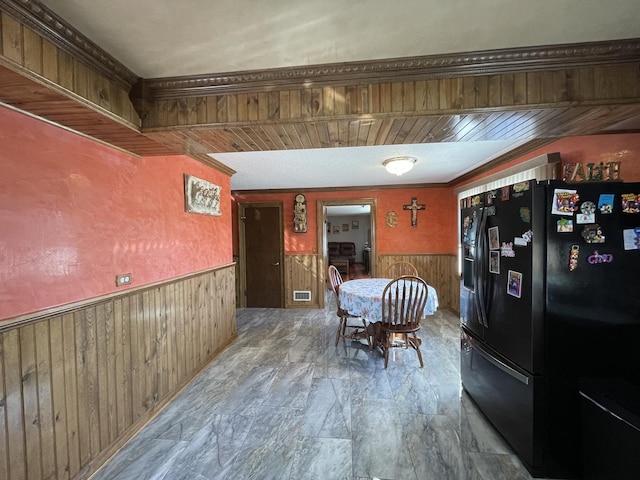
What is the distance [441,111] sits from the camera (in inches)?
56.3

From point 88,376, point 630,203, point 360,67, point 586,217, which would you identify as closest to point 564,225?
point 586,217

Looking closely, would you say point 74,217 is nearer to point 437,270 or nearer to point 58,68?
point 58,68

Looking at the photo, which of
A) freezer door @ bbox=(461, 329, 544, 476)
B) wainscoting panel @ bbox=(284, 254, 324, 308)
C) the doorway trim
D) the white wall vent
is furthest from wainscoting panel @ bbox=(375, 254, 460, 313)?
freezer door @ bbox=(461, 329, 544, 476)

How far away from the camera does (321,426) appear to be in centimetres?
192

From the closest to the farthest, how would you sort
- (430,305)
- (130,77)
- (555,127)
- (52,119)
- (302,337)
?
(52,119) → (130,77) → (555,127) → (430,305) → (302,337)

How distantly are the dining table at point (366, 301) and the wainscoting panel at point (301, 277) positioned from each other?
6.25 feet

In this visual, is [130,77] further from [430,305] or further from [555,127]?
[430,305]

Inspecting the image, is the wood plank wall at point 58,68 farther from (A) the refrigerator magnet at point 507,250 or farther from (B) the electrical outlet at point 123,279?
(A) the refrigerator magnet at point 507,250

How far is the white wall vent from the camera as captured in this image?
201 inches

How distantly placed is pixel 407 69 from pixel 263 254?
4.27 m

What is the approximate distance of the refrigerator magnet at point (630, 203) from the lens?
1.43 meters

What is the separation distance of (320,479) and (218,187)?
3.00 m

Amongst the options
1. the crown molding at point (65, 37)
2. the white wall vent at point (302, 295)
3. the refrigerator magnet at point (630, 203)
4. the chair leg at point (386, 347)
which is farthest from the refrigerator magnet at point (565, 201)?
the white wall vent at point (302, 295)

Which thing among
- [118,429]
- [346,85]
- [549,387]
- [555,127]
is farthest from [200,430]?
[555,127]
